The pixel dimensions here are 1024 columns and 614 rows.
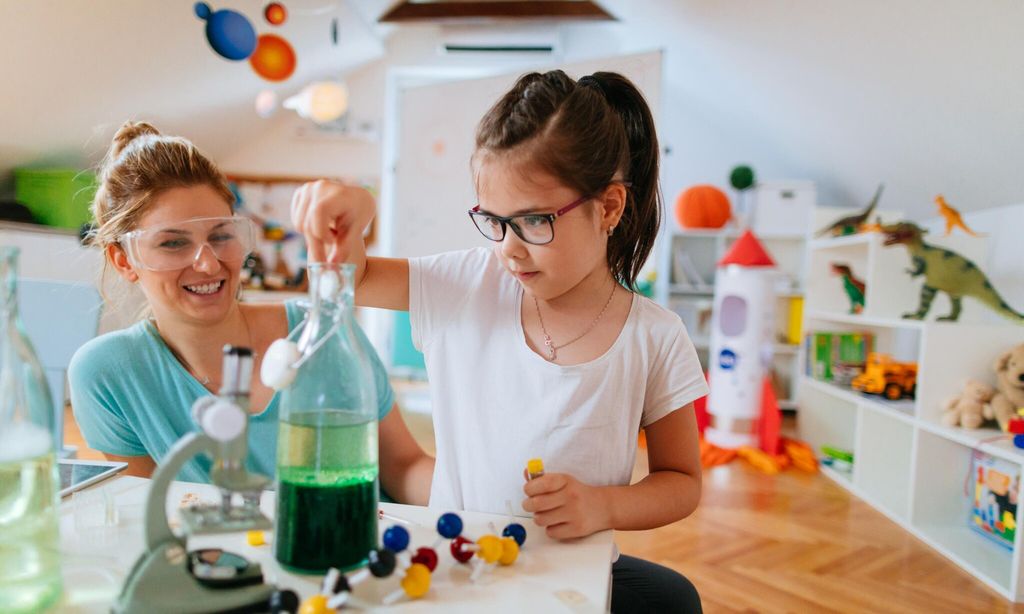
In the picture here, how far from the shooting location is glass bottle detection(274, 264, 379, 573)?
55 centimetres

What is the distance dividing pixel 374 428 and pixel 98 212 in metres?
0.83

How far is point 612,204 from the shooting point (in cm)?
89

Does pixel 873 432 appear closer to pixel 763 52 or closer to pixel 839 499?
pixel 839 499

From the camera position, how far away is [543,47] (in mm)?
5082

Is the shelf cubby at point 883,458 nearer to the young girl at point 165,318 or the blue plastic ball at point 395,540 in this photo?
the young girl at point 165,318

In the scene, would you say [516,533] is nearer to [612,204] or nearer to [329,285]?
[329,285]

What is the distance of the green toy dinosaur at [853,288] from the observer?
3270 millimetres

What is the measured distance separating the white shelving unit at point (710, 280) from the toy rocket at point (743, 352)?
1.09 metres

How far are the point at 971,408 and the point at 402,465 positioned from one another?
6.91ft

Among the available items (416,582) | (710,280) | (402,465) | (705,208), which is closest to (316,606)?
(416,582)

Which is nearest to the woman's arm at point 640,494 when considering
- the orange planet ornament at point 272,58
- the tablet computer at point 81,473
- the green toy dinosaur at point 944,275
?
the tablet computer at point 81,473

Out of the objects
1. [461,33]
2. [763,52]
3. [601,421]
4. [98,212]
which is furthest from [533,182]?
[461,33]

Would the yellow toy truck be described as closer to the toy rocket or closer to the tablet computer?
the toy rocket

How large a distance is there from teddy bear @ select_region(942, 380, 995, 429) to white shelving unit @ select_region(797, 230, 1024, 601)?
0.14 feet
